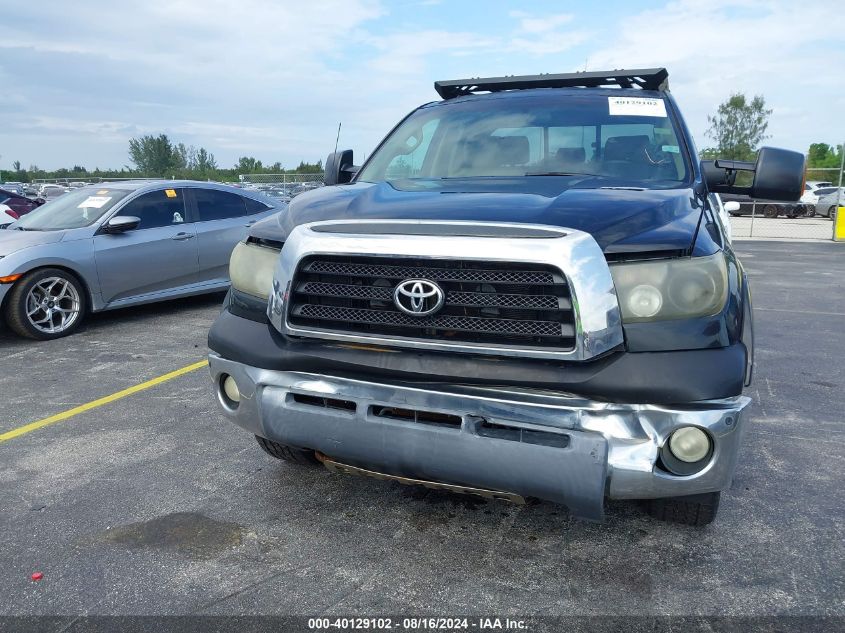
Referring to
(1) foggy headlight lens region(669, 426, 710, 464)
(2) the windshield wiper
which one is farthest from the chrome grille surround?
(2) the windshield wiper

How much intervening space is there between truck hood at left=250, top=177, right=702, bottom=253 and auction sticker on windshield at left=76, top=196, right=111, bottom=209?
5.15 metres

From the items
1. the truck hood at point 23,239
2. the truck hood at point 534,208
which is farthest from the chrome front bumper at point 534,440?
the truck hood at point 23,239

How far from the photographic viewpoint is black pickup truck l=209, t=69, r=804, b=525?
7.28 ft

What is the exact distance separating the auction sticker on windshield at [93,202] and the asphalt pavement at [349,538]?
3.56 m

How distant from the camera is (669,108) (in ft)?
12.2

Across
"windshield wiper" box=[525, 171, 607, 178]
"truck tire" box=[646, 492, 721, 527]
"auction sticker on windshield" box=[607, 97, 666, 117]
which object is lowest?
"truck tire" box=[646, 492, 721, 527]

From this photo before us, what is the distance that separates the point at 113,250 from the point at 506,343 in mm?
5958

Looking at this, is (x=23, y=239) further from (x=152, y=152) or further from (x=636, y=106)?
(x=152, y=152)

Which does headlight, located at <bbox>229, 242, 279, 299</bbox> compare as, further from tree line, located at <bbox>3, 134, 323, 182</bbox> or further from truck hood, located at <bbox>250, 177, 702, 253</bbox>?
tree line, located at <bbox>3, 134, 323, 182</bbox>

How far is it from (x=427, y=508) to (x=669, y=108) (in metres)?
2.44

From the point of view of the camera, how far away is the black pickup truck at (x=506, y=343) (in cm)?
222

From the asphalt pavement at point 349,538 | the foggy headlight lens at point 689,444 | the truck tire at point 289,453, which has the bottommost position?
the asphalt pavement at point 349,538

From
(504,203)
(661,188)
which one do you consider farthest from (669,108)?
(504,203)

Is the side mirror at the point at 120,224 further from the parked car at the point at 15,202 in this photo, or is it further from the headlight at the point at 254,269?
the parked car at the point at 15,202
